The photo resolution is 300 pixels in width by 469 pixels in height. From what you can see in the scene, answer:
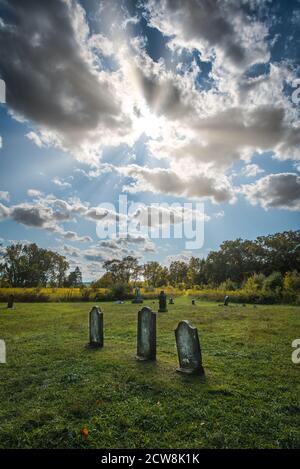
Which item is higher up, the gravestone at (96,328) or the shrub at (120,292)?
the gravestone at (96,328)

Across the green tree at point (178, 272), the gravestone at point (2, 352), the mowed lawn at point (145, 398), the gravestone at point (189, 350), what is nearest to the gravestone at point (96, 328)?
the mowed lawn at point (145, 398)

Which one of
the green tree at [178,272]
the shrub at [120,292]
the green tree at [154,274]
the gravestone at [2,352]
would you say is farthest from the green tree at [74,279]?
the gravestone at [2,352]

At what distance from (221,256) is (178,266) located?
35.6 m

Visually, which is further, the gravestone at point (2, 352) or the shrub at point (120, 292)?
the shrub at point (120, 292)

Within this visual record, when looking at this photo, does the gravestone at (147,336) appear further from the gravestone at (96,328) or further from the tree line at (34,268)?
the tree line at (34,268)

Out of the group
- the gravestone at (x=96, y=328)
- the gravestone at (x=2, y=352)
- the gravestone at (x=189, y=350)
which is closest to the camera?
the gravestone at (x=189, y=350)

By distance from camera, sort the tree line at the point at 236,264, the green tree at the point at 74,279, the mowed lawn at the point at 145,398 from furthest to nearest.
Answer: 1. the green tree at the point at 74,279
2. the tree line at the point at 236,264
3. the mowed lawn at the point at 145,398

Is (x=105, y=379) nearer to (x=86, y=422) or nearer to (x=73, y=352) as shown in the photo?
A: (x=86, y=422)

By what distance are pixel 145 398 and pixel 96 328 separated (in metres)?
4.73

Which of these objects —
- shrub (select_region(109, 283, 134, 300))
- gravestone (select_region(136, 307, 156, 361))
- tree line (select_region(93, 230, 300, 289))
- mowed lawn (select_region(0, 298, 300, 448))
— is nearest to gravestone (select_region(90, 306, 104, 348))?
mowed lawn (select_region(0, 298, 300, 448))

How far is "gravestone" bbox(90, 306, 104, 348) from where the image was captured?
32.2ft

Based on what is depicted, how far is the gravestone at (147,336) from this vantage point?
820 centimetres
